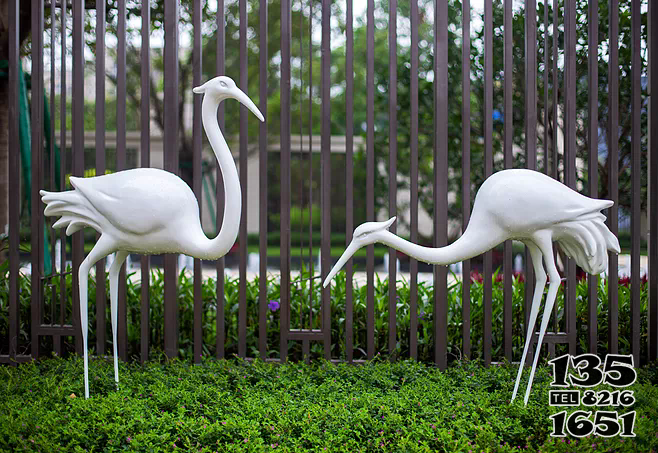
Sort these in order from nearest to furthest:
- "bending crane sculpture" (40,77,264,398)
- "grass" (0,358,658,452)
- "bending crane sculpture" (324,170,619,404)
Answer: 1. "grass" (0,358,658,452)
2. "bending crane sculpture" (324,170,619,404)
3. "bending crane sculpture" (40,77,264,398)

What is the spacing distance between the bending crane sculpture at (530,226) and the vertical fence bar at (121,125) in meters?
1.66

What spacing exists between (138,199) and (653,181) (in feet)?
9.82

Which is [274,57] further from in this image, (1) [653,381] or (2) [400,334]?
(1) [653,381]

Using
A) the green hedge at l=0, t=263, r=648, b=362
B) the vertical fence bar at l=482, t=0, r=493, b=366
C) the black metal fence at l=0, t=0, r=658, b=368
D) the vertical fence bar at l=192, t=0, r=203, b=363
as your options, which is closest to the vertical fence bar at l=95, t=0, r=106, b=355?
the black metal fence at l=0, t=0, r=658, b=368

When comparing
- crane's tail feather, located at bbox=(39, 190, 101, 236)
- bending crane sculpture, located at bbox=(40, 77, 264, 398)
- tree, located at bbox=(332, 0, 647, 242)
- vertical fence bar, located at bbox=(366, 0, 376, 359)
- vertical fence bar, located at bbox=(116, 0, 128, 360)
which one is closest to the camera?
bending crane sculpture, located at bbox=(40, 77, 264, 398)

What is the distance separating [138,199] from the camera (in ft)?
10.1

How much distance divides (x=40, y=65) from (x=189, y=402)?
2.32 meters

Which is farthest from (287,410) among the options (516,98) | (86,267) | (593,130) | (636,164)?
(516,98)

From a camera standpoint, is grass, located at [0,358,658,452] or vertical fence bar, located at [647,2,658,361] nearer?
grass, located at [0,358,658,452]

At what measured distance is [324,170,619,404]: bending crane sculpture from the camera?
3000 mm

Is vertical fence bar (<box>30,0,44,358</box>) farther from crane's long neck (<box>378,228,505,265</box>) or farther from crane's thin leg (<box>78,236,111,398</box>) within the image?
crane's long neck (<box>378,228,505,265</box>)

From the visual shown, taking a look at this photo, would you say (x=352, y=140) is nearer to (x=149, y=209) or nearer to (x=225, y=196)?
(x=225, y=196)

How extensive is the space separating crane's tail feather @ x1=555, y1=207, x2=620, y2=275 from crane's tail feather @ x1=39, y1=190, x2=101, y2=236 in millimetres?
2232

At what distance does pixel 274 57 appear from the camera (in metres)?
12.8
